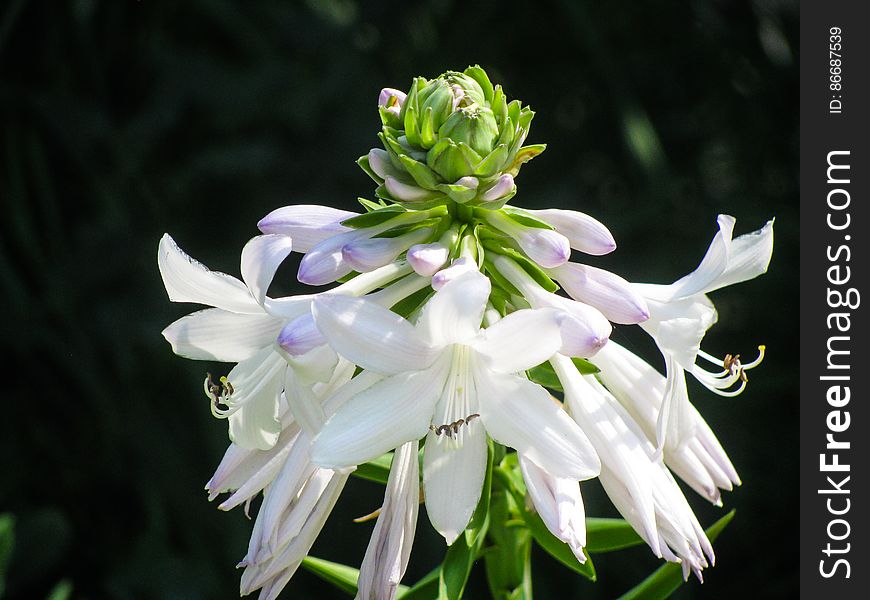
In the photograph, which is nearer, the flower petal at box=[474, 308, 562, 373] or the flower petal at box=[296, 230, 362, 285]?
the flower petal at box=[474, 308, 562, 373]

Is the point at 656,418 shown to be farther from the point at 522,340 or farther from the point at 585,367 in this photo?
the point at 522,340

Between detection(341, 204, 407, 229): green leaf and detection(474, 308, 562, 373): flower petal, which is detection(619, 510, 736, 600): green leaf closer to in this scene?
detection(474, 308, 562, 373): flower petal

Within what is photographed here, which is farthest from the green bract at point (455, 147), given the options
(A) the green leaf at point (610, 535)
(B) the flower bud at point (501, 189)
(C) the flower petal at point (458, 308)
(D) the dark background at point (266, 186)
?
(D) the dark background at point (266, 186)

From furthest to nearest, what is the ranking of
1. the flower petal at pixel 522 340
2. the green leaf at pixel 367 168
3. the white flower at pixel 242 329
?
the green leaf at pixel 367 168, the white flower at pixel 242 329, the flower petal at pixel 522 340

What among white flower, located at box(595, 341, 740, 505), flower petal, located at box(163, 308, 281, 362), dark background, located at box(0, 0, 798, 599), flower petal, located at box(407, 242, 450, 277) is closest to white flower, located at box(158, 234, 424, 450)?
flower petal, located at box(163, 308, 281, 362)

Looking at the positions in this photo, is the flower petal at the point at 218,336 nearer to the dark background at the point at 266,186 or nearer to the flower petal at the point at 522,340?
the flower petal at the point at 522,340

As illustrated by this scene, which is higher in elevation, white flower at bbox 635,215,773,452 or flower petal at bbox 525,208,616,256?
flower petal at bbox 525,208,616,256

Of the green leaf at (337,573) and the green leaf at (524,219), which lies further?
the green leaf at (337,573)
